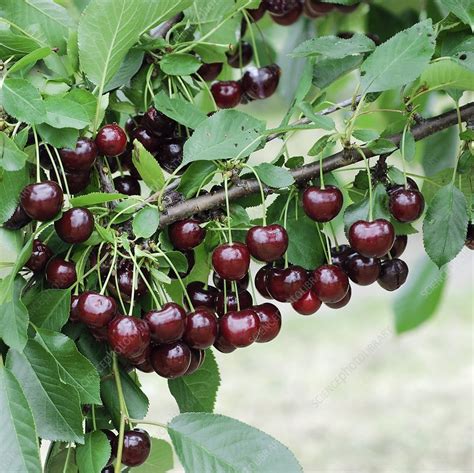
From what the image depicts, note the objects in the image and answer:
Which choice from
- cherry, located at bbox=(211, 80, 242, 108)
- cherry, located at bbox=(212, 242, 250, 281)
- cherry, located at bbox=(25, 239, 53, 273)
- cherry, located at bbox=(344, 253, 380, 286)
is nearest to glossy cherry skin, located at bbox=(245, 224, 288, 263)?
cherry, located at bbox=(212, 242, 250, 281)

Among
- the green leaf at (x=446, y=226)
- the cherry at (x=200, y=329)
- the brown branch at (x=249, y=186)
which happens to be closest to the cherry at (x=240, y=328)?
the cherry at (x=200, y=329)

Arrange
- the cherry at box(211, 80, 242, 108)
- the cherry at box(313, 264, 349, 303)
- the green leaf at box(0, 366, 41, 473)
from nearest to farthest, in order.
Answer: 1. the green leaf at box(0, 366, 41, 473)
2. the cherry at box(313, 264, 349, 303)
3. the cherry at box(211, 80, 242, 108)

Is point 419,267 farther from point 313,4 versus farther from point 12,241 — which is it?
point 12,241

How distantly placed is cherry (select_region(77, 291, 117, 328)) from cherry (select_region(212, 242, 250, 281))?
0.12 metres

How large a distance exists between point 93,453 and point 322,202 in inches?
13.9

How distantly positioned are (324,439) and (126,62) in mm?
2626

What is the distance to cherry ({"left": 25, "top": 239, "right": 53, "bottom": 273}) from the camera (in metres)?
0.85

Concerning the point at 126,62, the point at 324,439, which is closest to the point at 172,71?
the point at 126,62

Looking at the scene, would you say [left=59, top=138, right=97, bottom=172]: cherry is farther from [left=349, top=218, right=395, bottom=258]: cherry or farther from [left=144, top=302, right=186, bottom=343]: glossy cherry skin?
[left=349, top=218, right=395, bottom=258]: cherry

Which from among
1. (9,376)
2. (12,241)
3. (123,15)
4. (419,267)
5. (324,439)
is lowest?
(324,439)

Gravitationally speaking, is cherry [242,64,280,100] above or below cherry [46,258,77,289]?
above

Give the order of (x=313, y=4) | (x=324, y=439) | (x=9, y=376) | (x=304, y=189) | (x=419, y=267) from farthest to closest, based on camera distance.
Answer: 1. (x=324, y=439)
2. (x=419, y=267)
3. (x=313, y=4)
4. (x=304, y=189)
5. (x=9, y=376)

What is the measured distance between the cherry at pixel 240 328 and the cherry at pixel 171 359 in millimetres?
45

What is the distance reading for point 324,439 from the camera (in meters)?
3.31
